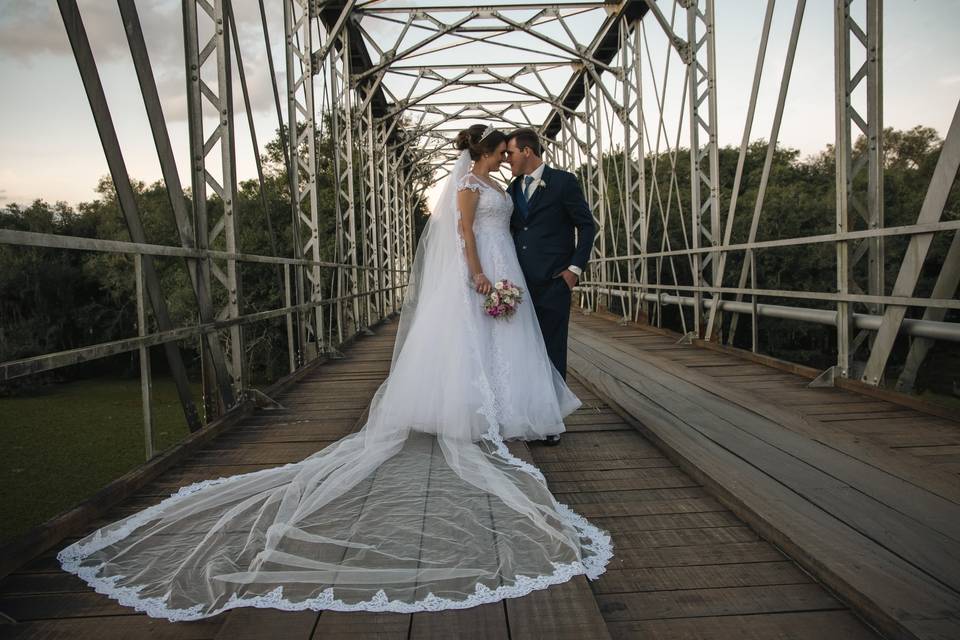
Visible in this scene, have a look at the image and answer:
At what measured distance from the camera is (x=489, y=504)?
2.36 m

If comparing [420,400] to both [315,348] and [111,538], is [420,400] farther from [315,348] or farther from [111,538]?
[315,348]

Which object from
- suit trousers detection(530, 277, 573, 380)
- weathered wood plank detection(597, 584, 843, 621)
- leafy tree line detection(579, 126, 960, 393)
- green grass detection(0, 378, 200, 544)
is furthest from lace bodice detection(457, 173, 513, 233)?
green grass detection(0, 378, 200, 544)

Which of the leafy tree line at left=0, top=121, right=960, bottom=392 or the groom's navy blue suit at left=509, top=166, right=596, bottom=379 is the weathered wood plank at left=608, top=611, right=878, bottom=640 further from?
the leafy tree line at left=0, top=121, right=960, bottom=392

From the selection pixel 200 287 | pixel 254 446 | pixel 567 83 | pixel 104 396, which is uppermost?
pixel 567 83

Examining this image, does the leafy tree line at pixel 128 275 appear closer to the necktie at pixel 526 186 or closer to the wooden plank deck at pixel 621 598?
the necktie at pixel 526 186

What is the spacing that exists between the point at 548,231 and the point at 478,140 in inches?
24.9

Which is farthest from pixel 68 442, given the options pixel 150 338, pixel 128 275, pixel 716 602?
pixel 716 602

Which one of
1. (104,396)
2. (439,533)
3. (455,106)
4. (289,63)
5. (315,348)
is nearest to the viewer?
(439,533)

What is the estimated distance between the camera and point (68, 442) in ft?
93.3

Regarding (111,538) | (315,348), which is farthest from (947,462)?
(315,348)

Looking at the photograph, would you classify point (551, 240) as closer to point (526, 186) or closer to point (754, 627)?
point (526, 186)

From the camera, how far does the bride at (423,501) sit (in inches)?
71.2

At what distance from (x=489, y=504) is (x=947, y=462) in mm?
1993

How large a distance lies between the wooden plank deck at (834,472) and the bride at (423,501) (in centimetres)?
50
